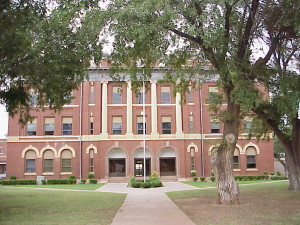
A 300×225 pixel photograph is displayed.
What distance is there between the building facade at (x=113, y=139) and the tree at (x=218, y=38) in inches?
1028

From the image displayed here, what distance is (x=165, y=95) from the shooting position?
45188mm

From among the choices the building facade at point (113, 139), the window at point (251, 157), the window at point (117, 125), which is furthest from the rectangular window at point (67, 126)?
the window at point (251, 157)

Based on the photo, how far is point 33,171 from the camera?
43344 mm

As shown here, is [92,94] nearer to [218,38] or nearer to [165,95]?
[165,95]

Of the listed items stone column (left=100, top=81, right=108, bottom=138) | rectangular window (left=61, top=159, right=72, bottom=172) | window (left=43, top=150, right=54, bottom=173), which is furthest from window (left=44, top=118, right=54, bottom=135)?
stone column (left=100, top=81, right=108, bottom=138)

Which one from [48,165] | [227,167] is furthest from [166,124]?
[227,167]

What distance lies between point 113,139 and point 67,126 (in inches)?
231

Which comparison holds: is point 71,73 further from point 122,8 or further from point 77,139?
point 77,139

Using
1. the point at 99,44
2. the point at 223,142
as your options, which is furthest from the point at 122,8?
the point at 223,142

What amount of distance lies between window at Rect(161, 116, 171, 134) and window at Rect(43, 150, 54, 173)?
45.3 ft

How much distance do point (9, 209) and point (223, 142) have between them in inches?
366

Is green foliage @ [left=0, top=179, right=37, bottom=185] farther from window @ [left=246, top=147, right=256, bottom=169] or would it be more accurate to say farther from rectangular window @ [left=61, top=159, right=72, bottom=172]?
window @ [left=246, top=147, right=256, bottom=169]

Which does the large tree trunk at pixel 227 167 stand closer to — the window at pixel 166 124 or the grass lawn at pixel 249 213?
the grass lawn at pixel 249 213

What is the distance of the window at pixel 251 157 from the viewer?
1775 inches
